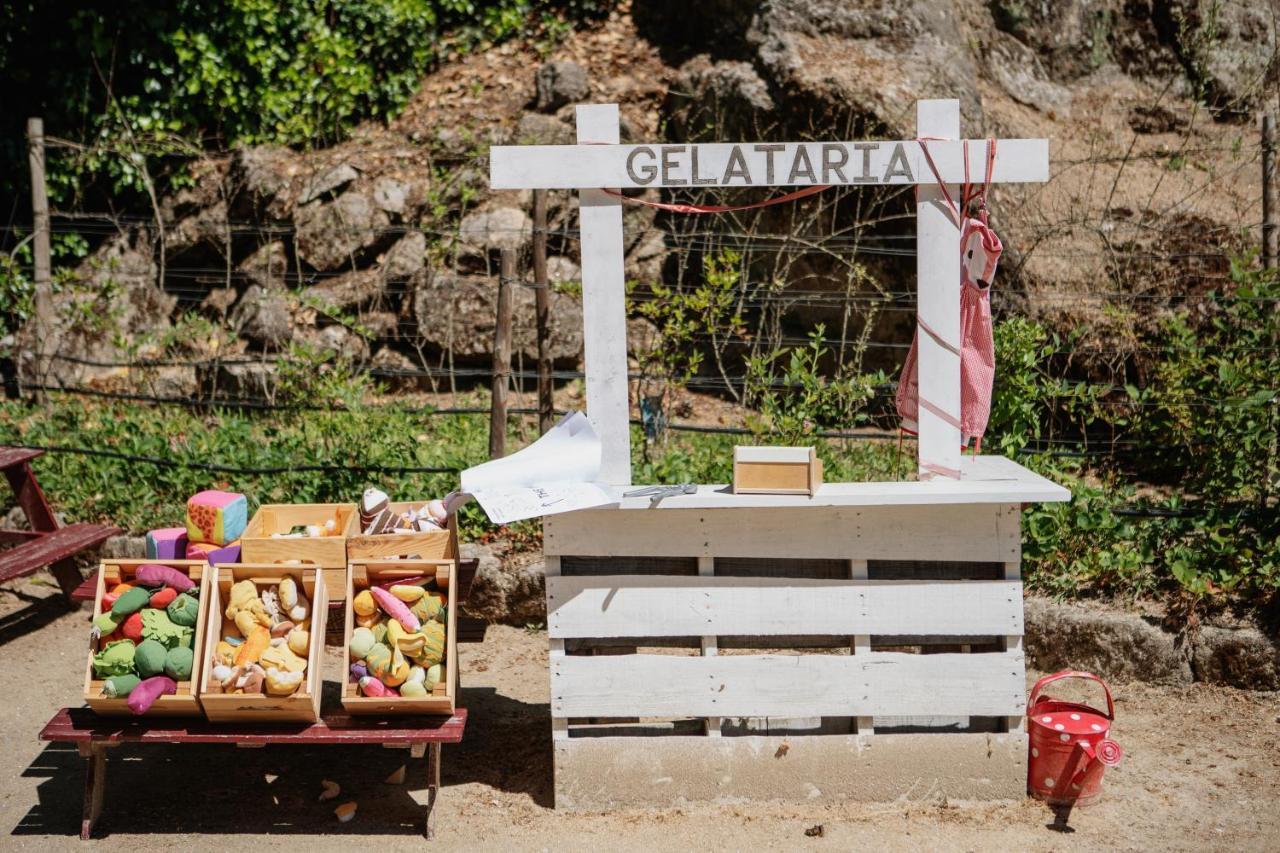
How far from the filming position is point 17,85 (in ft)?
33.0

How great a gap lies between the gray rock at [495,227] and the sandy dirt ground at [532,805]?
183 inches

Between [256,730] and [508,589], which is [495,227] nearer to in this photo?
[508,589]

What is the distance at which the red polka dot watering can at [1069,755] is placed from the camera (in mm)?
4121

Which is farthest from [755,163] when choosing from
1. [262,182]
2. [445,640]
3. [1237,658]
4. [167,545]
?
[262,182]

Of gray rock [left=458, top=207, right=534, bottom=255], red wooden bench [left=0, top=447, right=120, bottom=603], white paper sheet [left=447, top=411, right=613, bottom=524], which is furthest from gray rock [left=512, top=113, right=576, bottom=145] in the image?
white paper sheet [left=447, top=411, right=613, bottom=524]

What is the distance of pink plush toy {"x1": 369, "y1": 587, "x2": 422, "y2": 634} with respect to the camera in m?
4.05

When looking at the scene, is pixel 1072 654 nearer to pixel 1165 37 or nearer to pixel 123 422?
pixel 123 422

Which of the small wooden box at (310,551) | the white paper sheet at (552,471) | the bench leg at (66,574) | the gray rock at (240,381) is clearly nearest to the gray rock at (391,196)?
the gray rock at (240,381)

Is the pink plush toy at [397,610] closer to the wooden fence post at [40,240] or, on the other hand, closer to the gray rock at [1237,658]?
the gray rock at [1237,658]

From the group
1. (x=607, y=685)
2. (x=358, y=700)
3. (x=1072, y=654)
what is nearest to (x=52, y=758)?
(x=358, y=700)

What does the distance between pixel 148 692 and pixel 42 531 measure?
284 centimetres

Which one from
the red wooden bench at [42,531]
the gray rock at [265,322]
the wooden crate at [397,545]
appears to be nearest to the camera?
the wooden crate at [397,545]

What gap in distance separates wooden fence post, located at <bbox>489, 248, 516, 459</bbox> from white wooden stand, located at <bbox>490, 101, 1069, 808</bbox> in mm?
2137

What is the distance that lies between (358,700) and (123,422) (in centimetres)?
421
